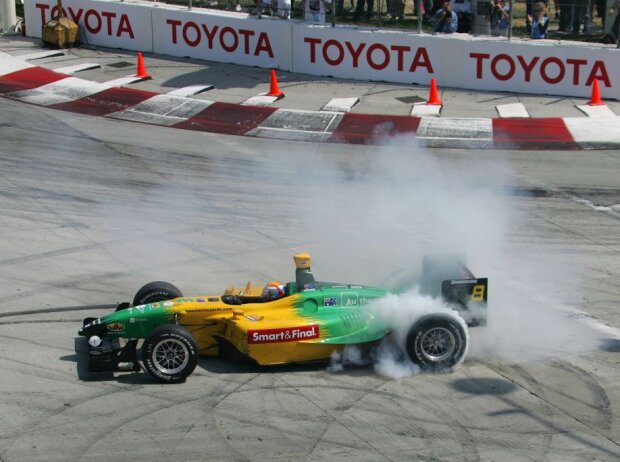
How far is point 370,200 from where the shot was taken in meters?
15.5

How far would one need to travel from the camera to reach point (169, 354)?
984 centimetres

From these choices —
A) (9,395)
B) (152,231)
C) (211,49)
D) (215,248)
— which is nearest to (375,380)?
(9,395)

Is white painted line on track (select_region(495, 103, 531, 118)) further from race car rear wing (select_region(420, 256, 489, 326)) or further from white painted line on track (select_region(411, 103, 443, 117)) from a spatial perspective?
race car rear wing (select_region(420, 256, 489, 326))

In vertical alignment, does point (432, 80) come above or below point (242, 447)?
above

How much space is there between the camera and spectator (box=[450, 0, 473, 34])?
23.3 metres

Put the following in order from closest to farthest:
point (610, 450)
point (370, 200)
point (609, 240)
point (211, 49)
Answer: point (610, 450) → point (609, 240) → point (370, 200) → point (211, 49)

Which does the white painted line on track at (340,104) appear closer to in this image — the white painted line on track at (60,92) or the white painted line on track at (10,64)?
the white painted line on track at (60,92)

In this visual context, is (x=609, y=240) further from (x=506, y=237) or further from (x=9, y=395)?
(x=9, y=395)

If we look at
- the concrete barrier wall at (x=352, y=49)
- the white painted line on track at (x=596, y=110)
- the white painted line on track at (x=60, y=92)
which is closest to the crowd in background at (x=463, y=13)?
the concrete barrier wall at (x=352, y=49)

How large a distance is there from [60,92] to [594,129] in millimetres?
11423

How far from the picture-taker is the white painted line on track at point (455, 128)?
64.2 ft

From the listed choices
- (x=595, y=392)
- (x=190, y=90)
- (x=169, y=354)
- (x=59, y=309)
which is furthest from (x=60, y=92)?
(x=595, y=392)

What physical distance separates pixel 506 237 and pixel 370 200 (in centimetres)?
226

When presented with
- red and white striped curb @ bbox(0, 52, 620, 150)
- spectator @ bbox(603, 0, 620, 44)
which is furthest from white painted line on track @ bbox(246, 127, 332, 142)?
spectator @ bbox(603, 0, 620, 44)
